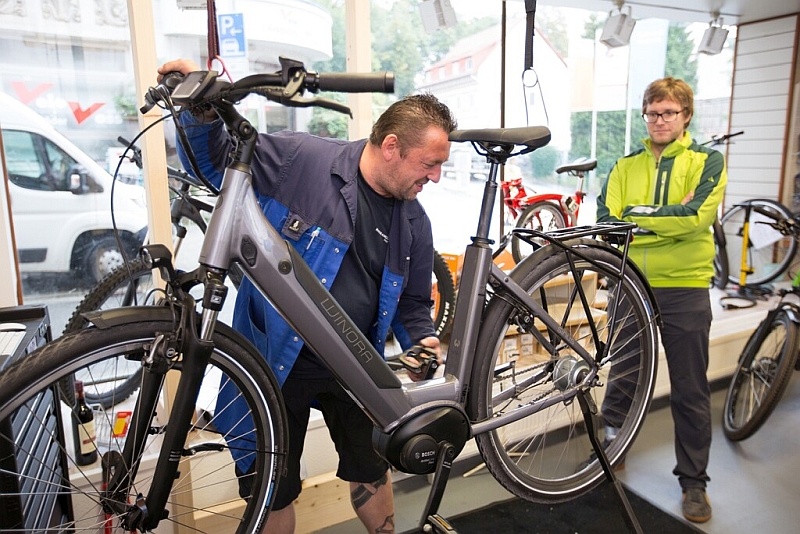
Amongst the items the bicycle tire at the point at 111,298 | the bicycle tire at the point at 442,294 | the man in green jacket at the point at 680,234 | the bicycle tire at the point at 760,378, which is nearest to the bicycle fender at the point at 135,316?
the bicycle tire at the point at 111,298

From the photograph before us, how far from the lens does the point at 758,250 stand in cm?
477

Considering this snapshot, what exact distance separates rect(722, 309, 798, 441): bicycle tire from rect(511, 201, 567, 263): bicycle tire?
1205 millimetres

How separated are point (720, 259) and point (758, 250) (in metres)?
0.34

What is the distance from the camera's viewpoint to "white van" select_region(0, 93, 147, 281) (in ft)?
7.22

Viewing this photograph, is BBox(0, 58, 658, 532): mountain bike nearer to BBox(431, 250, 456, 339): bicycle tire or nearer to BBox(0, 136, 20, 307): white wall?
BBox(0, 136, 20, 307): white wall

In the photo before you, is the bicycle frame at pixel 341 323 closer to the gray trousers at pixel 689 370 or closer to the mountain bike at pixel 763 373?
the gray trousers at pixel 689 370

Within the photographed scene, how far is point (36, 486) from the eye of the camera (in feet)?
4.44

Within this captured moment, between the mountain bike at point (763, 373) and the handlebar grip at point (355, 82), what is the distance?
9.33 feet

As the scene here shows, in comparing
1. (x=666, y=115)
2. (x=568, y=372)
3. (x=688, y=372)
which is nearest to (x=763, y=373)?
(x=688, y=372)

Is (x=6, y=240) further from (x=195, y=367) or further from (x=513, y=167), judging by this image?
(x=513, y=167)

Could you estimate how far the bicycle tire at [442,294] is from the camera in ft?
9.45

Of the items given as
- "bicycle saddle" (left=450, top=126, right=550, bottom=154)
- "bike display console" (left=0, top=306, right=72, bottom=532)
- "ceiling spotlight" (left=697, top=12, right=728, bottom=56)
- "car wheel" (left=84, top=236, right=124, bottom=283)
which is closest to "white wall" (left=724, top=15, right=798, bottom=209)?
"ceiling spotlight" (left=697, top=12, right=728, bottom=56)

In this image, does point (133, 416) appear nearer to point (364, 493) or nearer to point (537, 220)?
point (364, 493)

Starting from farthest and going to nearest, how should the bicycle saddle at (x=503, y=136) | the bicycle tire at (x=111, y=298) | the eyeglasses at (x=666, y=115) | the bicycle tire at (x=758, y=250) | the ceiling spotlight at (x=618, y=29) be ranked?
the bicycle tire at (x=758, y=250) → the ceiling spotlight at (x=618, y=29) → the eyeglasses at (x=666, y=115) → the bicycle tire at (x=111, y=298) → the bicycle saddle at (x=503, y=136)
